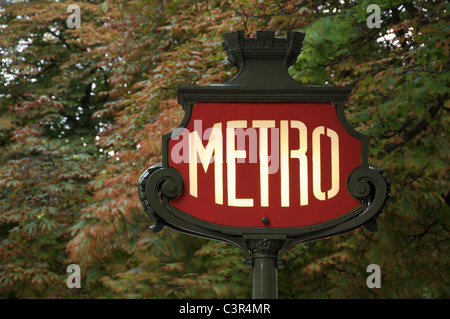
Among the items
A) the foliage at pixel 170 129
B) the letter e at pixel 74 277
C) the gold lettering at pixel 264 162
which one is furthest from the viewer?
the letter e at pixel 74 277

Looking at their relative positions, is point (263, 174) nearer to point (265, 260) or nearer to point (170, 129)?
point (265, 260)

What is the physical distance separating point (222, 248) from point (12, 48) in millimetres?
7716

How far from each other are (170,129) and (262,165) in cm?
577

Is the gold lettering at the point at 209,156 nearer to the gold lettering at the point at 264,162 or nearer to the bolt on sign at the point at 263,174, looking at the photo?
the bolt on sign at the point at 263,174

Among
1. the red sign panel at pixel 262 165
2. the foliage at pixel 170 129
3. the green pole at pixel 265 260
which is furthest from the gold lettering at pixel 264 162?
the foliage at pixel 170 129

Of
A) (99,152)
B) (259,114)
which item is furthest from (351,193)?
(99,152)

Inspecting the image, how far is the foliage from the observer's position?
23.6 feet

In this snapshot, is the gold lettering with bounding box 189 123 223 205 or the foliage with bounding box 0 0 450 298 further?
the foliage with bounding box 0 0 450 298

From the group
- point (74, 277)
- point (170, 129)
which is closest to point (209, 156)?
point (170, 129)

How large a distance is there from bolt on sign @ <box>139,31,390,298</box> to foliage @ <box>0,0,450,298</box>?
331 cm

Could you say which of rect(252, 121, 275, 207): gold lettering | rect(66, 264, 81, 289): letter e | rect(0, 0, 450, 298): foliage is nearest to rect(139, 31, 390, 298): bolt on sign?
rect(252, 121, 275, 207): gold lettering

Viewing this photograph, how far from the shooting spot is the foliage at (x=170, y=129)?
7.20 meters

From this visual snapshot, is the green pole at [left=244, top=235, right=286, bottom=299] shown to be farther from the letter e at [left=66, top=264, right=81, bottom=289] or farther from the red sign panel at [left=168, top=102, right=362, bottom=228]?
the letter e at [left=66, top=264, right=81, bottom=289]

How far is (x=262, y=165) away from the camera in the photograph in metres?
2.68
